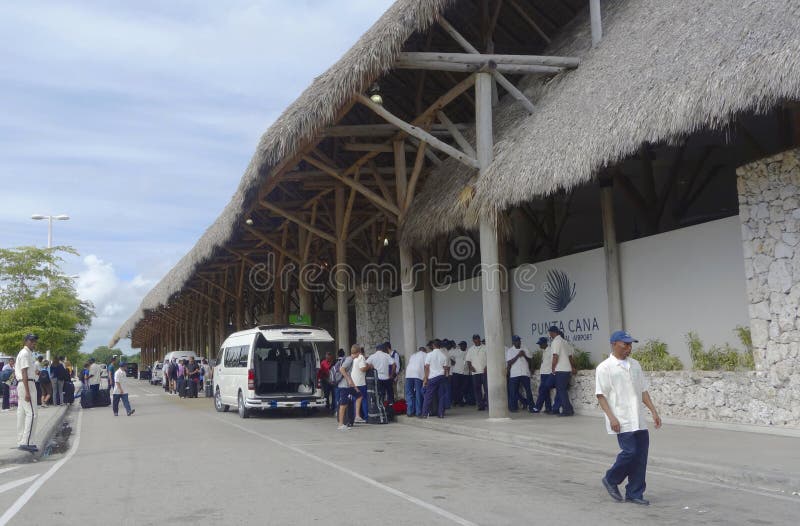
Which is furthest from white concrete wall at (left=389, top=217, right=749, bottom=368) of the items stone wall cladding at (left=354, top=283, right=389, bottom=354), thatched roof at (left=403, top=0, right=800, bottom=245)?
stone wall cladding at (left=354, top=283, right=389, bottom=354)

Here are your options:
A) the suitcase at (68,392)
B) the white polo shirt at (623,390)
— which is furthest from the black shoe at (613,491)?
the suitcase at (68,392)

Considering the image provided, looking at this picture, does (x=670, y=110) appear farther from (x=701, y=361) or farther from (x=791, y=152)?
(x=701, y=361)

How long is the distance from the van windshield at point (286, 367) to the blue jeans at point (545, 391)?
5767 millimetres

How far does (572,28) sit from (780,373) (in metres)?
10.7

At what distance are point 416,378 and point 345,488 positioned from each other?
846cm

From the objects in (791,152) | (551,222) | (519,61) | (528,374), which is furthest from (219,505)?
(551,222)

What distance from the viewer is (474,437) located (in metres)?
13.6

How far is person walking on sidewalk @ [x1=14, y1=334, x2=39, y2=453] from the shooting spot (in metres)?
12.3

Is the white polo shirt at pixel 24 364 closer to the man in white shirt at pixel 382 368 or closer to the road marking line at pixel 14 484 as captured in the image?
the road marking line at pixel 14 484

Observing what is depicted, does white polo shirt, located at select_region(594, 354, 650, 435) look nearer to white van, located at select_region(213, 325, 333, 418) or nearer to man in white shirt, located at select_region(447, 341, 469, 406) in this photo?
man in white shirt, located at select_region(447, 341, 469, 406)

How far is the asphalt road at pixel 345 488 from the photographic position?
23.0 feet

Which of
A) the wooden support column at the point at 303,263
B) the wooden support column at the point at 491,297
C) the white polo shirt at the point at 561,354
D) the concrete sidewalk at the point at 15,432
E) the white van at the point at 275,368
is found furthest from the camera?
the wooden support column at the point at 303,263

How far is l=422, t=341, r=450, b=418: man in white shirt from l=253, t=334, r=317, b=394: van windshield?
3729mm

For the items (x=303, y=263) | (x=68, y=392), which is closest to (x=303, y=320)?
(x=303, y=263)
